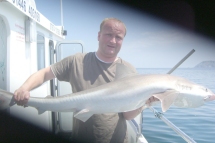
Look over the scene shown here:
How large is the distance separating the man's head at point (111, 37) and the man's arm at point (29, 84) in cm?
71

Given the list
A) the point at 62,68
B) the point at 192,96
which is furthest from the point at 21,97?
the point at 192,96

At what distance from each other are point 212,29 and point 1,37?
7626 mm

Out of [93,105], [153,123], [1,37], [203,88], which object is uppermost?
[1,37]

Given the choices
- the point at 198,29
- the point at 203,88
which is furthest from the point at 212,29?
the point at 203,88

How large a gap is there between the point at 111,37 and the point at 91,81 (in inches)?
22.6

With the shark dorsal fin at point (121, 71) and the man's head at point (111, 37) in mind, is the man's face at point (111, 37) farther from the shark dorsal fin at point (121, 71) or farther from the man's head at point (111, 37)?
the shark dorsal fin at point (121, 71)

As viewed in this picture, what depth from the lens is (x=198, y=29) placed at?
8.29 meters

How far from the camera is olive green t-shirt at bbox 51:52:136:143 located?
2410mm

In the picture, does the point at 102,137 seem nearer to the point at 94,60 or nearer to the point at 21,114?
the point at 94,60

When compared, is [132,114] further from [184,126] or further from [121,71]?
[184,126]

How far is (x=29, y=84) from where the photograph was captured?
7.50ft

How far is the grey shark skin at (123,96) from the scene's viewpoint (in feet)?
7.00

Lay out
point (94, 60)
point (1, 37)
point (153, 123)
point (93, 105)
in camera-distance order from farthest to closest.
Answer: point (153, 123) < point (1, 37) < point (94, 60) < point (93, 105)

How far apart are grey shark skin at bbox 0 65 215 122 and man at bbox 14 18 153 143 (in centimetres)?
24
